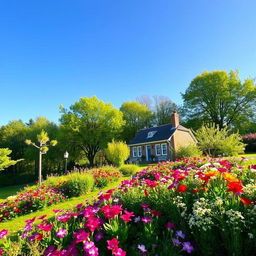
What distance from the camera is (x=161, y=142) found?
2512 centimetres

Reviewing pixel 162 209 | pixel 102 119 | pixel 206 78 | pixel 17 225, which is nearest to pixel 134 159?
pixel 102 119

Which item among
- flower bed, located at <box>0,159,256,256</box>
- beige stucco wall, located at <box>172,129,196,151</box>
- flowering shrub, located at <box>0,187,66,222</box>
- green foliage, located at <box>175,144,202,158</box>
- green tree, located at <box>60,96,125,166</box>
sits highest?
green tree, located at <box>60,96,125,166</box>

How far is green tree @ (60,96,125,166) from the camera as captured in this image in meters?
30.2

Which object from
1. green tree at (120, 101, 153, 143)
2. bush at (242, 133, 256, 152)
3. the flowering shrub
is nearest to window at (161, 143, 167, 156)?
bush at (242, 133, 256, 152)

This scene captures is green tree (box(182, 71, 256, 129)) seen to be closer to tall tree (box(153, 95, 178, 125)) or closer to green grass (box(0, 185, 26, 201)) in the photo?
tall tree (box(153, 95, 178, 125))

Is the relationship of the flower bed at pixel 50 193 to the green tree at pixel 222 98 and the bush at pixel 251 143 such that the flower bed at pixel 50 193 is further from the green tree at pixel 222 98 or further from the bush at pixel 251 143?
the green tree at pixel 222 98

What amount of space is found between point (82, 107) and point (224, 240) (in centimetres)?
3077

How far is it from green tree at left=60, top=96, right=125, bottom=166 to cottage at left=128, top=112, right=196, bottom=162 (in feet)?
17.5

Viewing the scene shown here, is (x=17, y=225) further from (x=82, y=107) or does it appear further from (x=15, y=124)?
(x=15, y=124)

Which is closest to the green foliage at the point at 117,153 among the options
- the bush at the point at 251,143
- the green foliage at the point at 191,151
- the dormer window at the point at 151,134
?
the green foliage at the point at 191,151

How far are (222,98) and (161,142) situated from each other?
14.6 meters

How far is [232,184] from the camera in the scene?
2020 millimetres

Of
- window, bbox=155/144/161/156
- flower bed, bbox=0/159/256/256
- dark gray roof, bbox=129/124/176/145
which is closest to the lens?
flower bed, bbox=0/159/256/256

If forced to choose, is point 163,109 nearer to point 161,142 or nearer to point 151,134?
point 151,134
